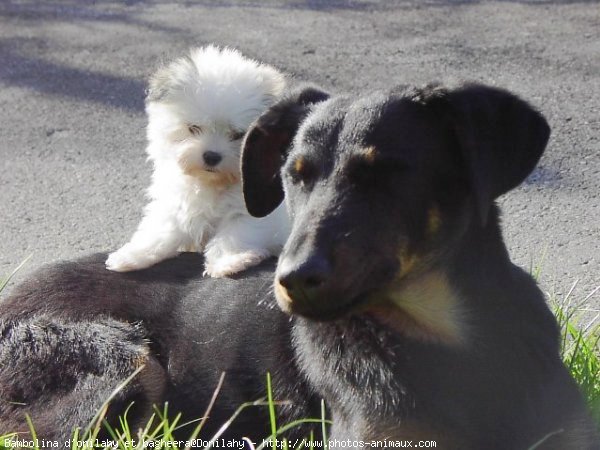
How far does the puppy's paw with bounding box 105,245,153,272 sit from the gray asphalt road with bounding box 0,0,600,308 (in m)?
1.43

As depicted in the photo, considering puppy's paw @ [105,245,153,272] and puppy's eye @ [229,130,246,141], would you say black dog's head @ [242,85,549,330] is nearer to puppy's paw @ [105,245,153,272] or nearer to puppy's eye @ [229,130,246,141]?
puppy's paw @ [105,245,153,272]

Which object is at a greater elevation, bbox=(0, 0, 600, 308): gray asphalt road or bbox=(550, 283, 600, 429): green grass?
bbox=(550, 283, 600, 429): green grass

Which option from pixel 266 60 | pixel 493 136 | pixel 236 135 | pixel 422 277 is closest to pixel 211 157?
pixel 236 135

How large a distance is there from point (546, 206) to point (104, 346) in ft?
10.2

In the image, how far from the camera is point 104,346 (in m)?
3.48

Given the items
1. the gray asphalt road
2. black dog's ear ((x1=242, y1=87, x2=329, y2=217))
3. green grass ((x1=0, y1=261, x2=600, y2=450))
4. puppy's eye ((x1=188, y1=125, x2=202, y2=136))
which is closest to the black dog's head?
black dog's ear ((x1=242, y1=87, x2=329, y2=217))

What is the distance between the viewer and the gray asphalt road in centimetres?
566

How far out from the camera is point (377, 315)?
302cm

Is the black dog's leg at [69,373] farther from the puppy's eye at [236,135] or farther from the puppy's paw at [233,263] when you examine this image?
the puppy's eye at [236,135]

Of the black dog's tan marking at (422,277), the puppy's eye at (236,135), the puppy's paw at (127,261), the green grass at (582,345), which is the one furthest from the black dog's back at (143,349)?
the green grass at (582,345)

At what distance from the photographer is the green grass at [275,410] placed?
3.00 m

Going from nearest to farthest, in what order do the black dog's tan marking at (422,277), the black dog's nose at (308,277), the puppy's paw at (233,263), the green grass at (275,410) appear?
1. the black dog's nose at (308,277)
2. the black dog's tan marking at (422,277)
3. the green grass at (275,410)
4. the puppy's paw at (233,263)

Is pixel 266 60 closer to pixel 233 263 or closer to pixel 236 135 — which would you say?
pixel 236 135

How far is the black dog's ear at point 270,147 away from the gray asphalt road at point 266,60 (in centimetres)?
156
